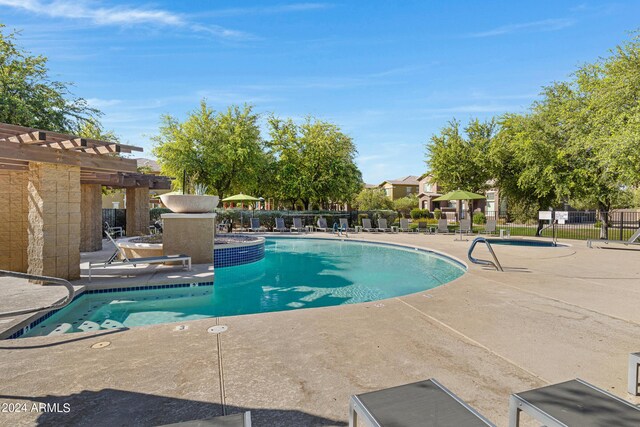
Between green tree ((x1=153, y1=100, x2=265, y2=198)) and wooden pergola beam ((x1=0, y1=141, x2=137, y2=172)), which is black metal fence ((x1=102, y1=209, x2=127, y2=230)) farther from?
wooden pergola beam ((x1=0, y1=141, x2=137, y2=172))

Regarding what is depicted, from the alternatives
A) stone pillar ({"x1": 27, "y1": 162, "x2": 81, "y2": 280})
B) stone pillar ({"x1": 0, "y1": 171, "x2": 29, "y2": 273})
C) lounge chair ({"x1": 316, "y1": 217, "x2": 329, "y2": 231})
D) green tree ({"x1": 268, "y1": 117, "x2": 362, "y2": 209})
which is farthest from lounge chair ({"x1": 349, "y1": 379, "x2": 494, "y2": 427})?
green tree ({"x1": 268, "y1": 117, "x2": 362, "y2": 209})

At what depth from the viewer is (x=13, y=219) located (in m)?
8.25

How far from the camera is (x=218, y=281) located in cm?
915

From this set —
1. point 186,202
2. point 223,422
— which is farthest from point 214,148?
point 223,422

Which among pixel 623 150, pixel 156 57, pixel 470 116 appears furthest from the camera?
pixel 470 116

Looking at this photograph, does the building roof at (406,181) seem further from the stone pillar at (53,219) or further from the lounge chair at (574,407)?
the lounge chair at (574,407)

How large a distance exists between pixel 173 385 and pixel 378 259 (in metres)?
10.9

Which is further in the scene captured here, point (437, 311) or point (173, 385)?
point (437, 311)

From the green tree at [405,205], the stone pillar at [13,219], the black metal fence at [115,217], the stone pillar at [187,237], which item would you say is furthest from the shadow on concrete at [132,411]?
the green tree at [405,205]

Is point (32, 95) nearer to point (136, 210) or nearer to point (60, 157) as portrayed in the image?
point (136, 210)

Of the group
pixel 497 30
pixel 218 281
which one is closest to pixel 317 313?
pixel 218 281

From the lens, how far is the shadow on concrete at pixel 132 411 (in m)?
2.44

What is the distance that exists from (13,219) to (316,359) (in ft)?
29.6

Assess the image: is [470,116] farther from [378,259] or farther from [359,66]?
[378,259]
